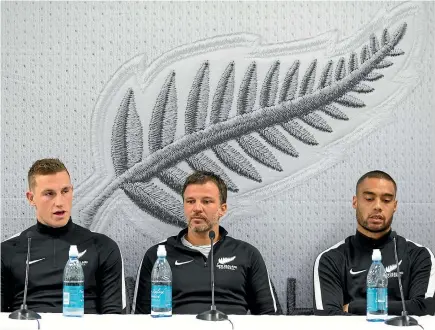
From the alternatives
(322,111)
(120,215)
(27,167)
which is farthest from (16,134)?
(322,111)

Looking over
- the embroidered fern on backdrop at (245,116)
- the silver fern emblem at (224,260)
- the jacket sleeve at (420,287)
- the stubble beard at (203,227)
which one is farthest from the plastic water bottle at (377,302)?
the embroidered fern on backdrop at (245,116)

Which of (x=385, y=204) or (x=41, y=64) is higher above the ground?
(x=41, y=64)

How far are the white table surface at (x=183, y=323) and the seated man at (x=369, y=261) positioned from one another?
696mm

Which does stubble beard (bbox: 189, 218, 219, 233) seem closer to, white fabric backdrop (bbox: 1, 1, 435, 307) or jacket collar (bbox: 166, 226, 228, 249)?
jacket collar (bbox: 166, 226, 228, 249)

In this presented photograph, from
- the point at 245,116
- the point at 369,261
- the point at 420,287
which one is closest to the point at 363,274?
the point at 369,261

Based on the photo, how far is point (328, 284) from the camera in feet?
13.8

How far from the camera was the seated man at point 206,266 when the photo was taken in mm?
4062

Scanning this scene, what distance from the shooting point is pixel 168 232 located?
4582mm

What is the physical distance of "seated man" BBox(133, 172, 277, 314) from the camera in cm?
406

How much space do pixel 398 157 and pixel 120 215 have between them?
62.3 inches

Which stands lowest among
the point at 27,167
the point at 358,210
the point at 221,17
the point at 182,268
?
the point at 182,268

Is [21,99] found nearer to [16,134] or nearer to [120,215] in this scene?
[16,134]

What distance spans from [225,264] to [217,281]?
0.35 feet

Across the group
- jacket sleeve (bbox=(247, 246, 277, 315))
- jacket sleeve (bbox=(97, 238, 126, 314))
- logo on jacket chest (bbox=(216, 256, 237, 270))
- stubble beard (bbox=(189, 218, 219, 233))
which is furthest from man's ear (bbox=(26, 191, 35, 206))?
jacket sleeve (bbox=(247, 246, 277, 315))
